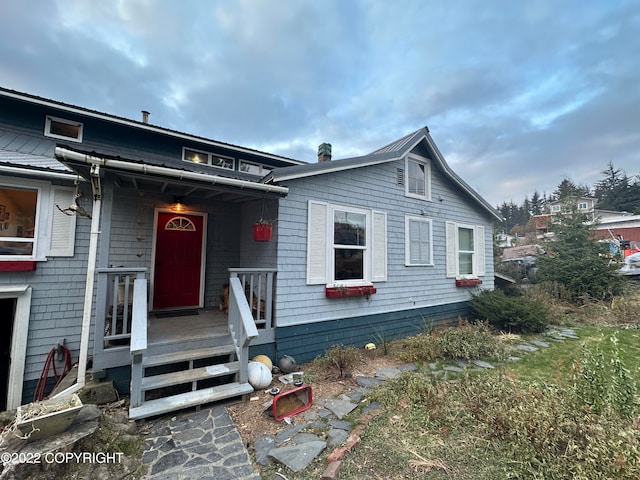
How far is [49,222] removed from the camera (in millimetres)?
5039

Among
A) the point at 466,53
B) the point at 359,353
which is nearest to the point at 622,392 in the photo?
the point at 359,353

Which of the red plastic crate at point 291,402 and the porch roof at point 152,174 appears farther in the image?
the porch roof at point 152,174

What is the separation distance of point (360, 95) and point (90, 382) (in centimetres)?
1498

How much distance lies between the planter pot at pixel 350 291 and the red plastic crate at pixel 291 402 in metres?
2.10

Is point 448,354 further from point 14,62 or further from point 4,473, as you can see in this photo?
point 14,62

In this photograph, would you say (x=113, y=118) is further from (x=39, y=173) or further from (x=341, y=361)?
(x=341, y=361)

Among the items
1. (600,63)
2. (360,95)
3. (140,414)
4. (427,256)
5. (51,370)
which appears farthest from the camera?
(360,95)

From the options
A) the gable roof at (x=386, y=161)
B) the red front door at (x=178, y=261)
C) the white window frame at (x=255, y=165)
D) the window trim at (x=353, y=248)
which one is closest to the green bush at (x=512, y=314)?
the gable roof at (x=386, y=161)

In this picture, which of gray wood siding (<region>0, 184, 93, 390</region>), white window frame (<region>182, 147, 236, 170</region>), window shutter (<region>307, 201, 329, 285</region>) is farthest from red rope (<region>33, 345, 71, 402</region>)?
white window frame (<region>182, 147, 236, 170</region>)

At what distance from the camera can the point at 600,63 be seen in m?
12.9

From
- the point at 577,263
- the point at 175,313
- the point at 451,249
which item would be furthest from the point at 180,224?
the point at 577,263

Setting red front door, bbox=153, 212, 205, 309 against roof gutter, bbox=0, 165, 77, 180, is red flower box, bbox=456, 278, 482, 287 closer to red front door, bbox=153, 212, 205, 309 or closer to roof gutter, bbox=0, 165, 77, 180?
red front door, bbox=153, 212, 205, 309

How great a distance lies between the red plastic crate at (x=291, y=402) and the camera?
3.20m

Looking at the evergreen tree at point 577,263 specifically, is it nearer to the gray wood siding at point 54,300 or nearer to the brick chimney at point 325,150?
the brick chimney at point 325,150
